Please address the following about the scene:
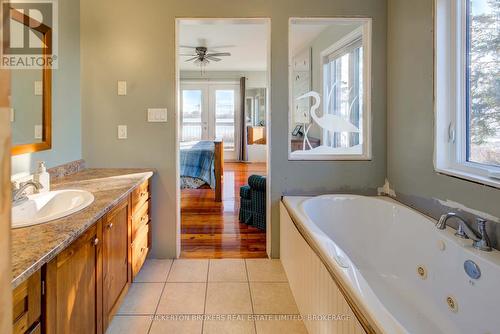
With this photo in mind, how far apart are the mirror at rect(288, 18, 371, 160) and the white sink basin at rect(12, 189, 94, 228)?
1.65m

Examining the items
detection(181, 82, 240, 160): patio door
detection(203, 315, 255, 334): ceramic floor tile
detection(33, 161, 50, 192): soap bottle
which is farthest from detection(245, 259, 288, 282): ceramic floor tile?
detection(181, 82, 240, 160): patio door

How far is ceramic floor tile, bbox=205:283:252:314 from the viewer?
2030mm

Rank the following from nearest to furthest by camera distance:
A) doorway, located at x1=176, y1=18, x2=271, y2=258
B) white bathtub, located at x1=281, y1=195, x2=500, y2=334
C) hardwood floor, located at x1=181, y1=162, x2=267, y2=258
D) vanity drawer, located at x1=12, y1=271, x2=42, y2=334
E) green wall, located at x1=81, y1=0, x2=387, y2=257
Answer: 1. vanity drawer, located at x1=12, y1=271, x2=42, y2=334
2. white bathtub, located at x1=281, y1=195, x2=500, y2=334
3. green wall, located at x1=81, y1=0, x2=387, y2=257
4. hardwood floor, located at x1=181, y1=162, x2=267, y2=258
5. doorway, located at x1=176, y1=18, x2=271, y2=258

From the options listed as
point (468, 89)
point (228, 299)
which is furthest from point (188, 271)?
point (468, 89)

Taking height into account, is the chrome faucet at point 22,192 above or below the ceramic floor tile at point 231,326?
above

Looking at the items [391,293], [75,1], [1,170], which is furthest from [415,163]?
[75,1]

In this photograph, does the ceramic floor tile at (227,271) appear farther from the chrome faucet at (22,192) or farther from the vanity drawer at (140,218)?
the chrome faucet at (22,192)

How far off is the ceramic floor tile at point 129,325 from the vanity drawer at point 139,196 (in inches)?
25.4

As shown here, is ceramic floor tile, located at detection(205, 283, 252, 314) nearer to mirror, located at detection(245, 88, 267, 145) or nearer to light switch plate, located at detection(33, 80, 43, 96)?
light switch plate, located at detection(33, 80, 43, 96)

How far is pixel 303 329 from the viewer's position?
1.84m

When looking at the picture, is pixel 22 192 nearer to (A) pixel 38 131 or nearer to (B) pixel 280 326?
(A) pixel 38 131

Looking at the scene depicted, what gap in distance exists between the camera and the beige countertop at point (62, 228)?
942 millimetres

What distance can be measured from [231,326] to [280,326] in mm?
287

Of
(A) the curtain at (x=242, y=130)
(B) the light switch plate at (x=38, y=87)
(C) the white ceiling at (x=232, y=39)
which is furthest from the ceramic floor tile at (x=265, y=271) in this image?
(A) the curtain at (x=242, y=130)
